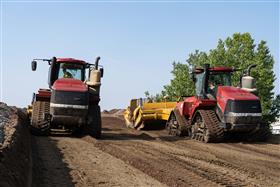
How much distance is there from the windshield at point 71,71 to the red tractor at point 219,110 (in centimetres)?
425

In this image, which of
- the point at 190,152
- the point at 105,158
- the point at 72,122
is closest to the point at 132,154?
the point at 105,158

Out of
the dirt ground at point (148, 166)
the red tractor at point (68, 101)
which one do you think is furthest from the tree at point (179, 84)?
the dirt ground at point (148, 166)

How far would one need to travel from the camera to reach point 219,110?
14938mm

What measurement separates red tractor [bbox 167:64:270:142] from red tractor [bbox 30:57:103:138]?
3.62m

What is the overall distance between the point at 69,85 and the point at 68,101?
2.17 feet

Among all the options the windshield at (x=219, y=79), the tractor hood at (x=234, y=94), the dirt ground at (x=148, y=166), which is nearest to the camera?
the dirt ground at (x=148, y=166)

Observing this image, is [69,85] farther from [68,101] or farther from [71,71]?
[71,71]

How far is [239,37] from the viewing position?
42.2 metres

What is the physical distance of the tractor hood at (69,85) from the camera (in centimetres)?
1432

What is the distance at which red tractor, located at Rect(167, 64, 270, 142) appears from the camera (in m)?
14.1

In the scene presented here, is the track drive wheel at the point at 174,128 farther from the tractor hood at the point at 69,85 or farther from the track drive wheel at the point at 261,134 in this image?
the tractor hood at the point at 69,85

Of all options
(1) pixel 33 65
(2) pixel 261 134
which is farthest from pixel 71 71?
(2) pixel 261 134

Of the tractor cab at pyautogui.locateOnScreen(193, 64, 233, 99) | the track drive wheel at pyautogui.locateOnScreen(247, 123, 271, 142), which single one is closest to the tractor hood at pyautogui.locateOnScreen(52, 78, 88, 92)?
the tractor cab at pyautogui.locateOnScreen(193, 64, 233, 99)

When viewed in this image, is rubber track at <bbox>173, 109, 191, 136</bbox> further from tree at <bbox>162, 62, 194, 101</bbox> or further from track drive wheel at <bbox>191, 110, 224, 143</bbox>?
tree at <bbox>162, 62, 194, 101</bbox>
